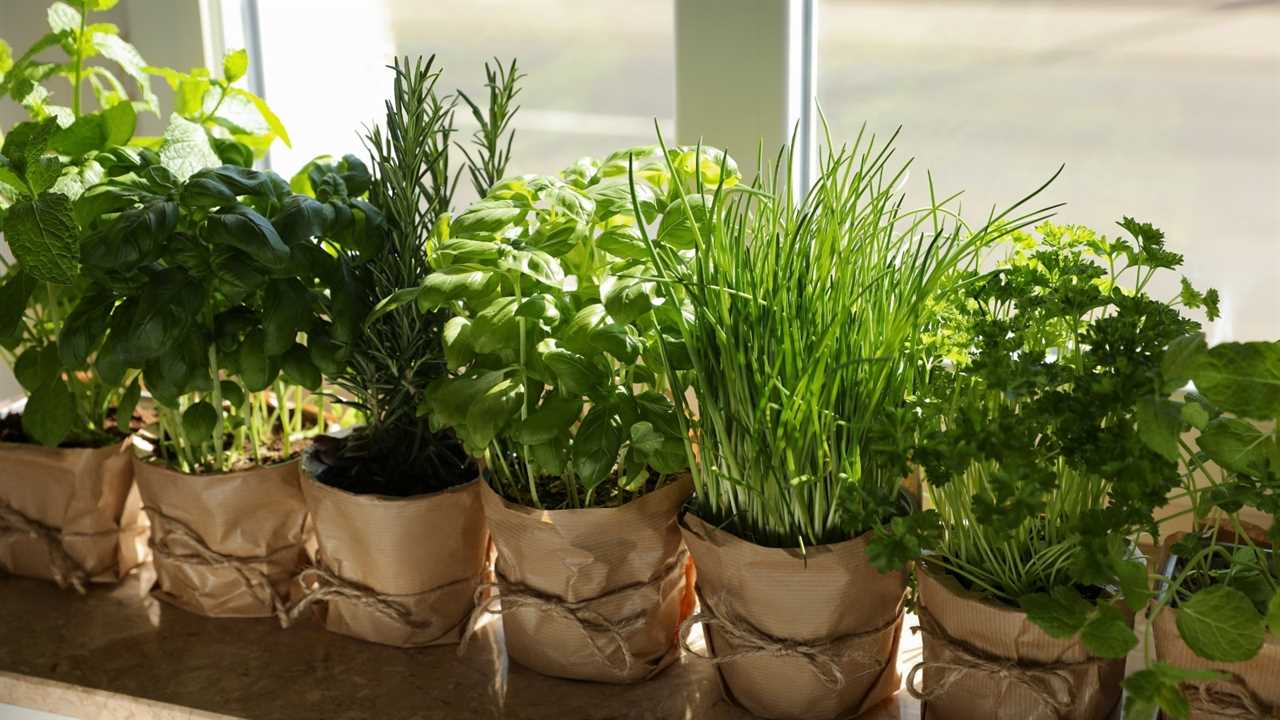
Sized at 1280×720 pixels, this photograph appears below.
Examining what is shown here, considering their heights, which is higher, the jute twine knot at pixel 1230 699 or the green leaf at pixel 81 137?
the green leaf at pixel 81 137

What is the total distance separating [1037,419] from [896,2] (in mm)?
539

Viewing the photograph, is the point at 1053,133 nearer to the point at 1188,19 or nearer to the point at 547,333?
the point at 1188,19

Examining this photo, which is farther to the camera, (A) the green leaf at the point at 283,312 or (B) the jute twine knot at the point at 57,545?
(B) the jute twine knot at the point at 57,545

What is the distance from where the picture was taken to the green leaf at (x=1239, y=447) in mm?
708

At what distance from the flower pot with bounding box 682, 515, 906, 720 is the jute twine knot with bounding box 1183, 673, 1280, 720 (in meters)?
0.20

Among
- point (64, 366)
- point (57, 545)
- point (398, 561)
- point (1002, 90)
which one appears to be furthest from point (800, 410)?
point (57, 545)

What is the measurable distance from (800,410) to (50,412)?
2.13 ft

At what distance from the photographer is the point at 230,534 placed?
104cm

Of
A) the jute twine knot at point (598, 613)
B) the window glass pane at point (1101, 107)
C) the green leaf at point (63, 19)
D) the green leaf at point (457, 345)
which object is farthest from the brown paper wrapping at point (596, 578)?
the green leaf at point (63, 19)

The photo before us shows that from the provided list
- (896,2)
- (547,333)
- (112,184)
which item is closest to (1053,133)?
(896,2)

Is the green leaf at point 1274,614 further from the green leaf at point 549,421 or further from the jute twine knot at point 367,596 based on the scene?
the jute twine knot at point 367,596

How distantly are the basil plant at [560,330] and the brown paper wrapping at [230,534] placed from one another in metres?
0.21

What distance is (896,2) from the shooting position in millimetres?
1118

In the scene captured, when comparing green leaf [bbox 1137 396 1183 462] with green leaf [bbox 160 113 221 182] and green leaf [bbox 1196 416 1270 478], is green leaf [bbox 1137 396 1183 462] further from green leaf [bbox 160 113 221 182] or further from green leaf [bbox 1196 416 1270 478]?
green leaf [bbox 160 113 221 182]
